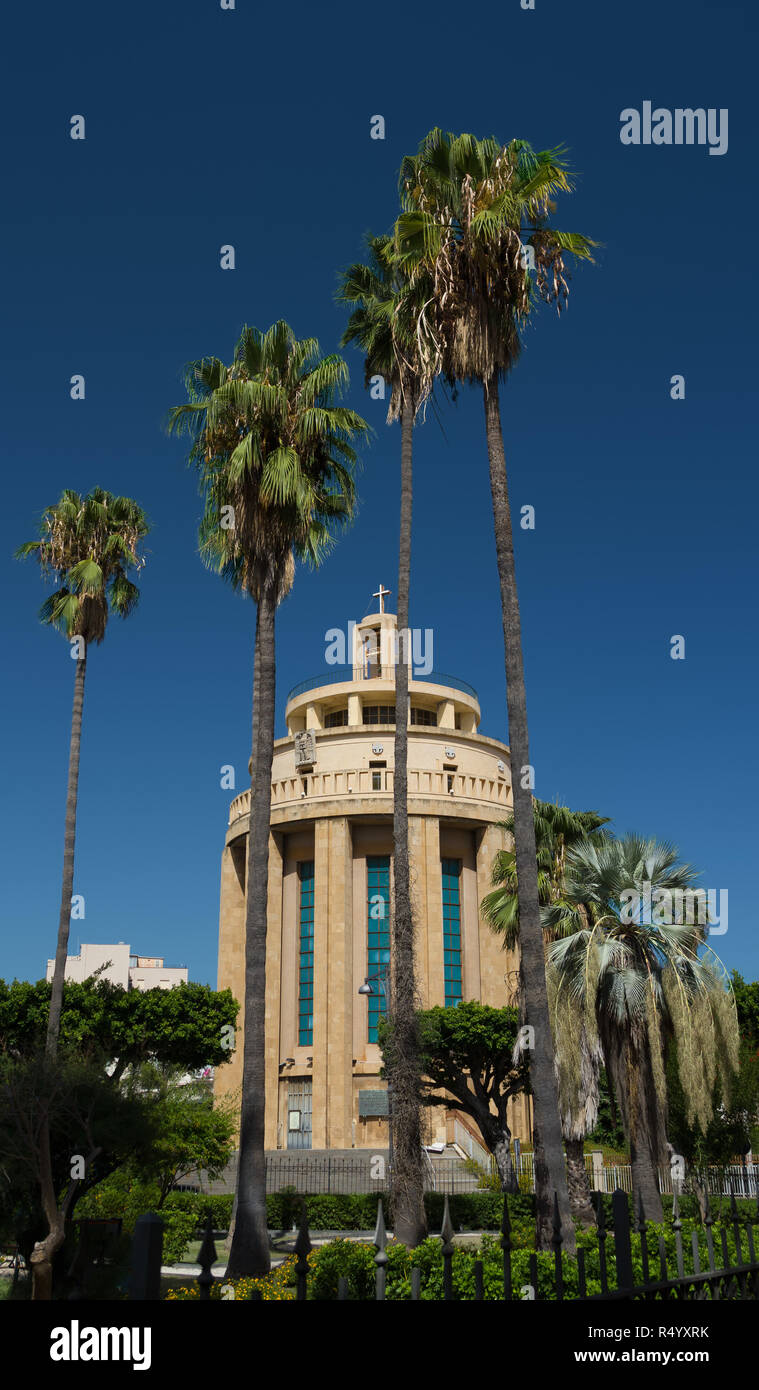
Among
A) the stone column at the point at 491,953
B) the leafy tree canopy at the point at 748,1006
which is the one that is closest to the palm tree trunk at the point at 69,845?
the stone column at the point at 491,953

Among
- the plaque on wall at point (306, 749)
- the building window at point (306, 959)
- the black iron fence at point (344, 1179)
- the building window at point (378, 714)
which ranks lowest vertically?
the black iron fence at point (344, 1179)

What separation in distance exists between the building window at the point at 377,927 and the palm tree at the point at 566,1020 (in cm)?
1509

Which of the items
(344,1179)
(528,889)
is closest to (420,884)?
(344,1179)

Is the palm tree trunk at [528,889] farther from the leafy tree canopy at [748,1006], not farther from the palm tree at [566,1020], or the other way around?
the leafy tree canopy at [748,1006]

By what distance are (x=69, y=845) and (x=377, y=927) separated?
76.6 ft

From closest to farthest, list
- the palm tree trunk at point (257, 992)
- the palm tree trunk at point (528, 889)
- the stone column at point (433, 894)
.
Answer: the palm tree trunk at point (528, 889) → the palm tree trunk at point (257, 992) → the stone column at point (433, 894)

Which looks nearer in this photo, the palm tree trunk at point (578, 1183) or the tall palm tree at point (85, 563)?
the palm tree trunk at point (578, 1183)

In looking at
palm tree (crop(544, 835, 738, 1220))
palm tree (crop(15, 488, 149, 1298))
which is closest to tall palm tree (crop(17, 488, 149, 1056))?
palm tree (crop(15, 488, 149, 1298))

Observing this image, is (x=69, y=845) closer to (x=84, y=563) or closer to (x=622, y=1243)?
(x=84, y=563)

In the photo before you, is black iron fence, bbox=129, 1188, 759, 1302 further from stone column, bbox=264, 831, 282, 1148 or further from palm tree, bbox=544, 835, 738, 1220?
stone column, bbox=264, 831, 282, 1148

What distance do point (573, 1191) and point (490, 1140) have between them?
11077mm

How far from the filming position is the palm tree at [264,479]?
839 inches

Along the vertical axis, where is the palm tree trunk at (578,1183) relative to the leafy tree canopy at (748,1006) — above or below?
below

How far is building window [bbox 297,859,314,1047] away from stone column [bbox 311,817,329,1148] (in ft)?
5.11
